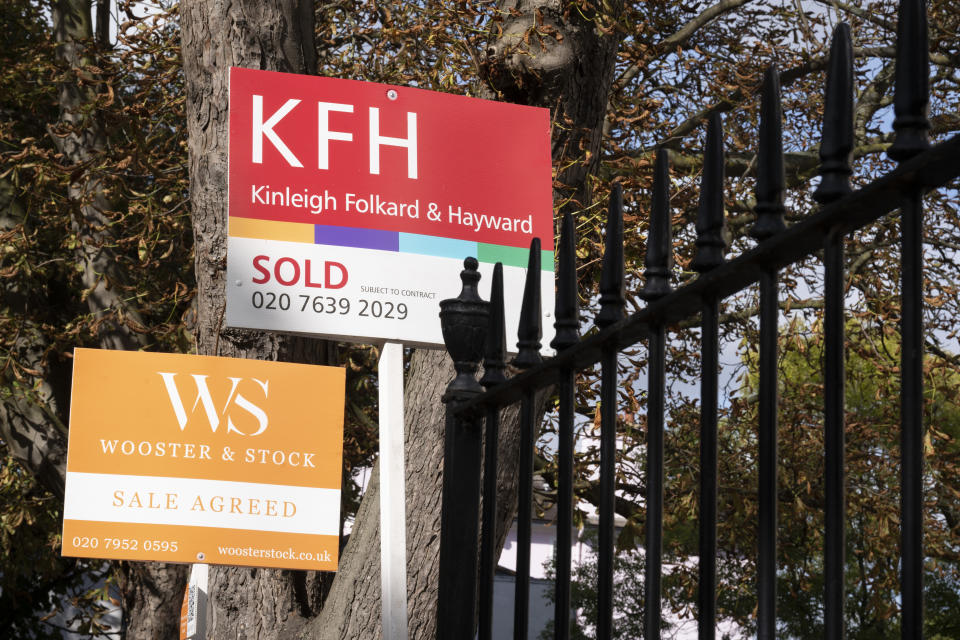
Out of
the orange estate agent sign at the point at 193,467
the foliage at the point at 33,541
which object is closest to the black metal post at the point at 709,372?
the orange estate agent sign at the point at 193,467

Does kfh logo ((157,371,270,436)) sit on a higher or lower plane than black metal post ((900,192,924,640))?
higher

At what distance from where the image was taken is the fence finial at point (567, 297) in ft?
6.72

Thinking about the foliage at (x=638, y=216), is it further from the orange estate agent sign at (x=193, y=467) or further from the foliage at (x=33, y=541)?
the orange estate agent sign at (x=193, y=467)

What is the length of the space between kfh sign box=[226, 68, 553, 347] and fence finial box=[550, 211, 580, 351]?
1.17 metres

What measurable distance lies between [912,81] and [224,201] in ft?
14.7

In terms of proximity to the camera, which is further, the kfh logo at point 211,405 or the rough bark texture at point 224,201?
the rough bark texture at point 224,201

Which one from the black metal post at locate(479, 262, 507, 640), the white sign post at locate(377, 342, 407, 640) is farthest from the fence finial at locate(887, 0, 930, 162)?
the white sign post at locate(377, 342, 407, 640)

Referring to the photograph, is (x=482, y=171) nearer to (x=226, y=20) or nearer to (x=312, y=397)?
(x=312, y=397)

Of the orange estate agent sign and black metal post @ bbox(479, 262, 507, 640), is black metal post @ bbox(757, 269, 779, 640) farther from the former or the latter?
the orange estate agent sign

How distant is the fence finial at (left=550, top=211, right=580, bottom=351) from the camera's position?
80.7 inches

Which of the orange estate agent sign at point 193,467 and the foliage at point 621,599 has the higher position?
the orange estate agent sign at point 193,467

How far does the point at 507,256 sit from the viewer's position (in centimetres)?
347

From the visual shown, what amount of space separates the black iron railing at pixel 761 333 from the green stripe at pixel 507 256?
100 centimetres

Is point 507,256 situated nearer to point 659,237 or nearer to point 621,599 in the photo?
point 659,237
